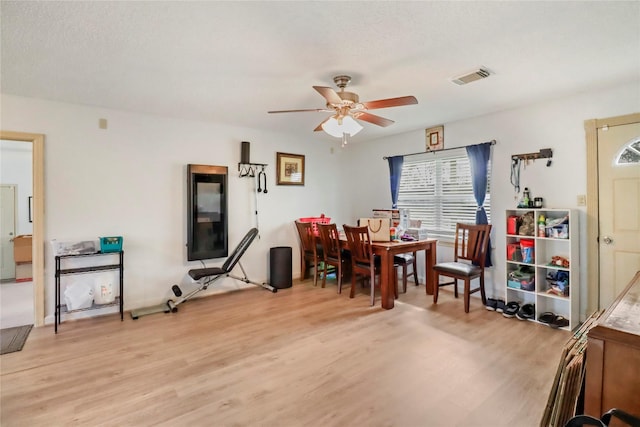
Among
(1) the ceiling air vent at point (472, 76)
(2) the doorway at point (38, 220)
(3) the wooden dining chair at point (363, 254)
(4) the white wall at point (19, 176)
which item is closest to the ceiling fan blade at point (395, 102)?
(1) the ceiling air vent at point (472, 76)

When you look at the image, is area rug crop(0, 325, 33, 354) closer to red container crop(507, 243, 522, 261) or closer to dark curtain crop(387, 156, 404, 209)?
dark curtain crop(387, 156, 404, 209)

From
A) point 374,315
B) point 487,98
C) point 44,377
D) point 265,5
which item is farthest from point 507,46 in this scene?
point 44,377

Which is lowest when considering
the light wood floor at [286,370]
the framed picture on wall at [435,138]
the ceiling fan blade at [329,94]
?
the light wood floor at [286,370]

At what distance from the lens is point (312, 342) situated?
9.27 feet

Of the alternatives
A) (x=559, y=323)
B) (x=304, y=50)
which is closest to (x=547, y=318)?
(x=559, y=323)

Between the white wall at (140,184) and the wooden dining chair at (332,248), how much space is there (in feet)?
2.90

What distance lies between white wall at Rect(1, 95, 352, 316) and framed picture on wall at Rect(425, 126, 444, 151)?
222cm

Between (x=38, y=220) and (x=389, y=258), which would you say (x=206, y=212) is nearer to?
(x=38, y=220)

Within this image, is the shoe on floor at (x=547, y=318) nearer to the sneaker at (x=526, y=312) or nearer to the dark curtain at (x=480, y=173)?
the sneaker at (x=526, y=312)

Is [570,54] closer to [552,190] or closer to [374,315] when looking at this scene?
[552,190]

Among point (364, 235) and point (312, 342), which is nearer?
point (312, 342)

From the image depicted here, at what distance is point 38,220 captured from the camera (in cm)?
323

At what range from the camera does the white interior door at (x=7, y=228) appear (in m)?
5.45

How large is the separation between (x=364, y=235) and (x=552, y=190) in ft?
7.02
